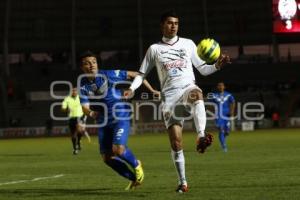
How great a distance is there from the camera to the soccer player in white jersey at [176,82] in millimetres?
10641

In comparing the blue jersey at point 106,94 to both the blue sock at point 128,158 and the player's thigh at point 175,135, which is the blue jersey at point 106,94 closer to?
the blue sock at point 128,158

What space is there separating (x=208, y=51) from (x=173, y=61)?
550mm

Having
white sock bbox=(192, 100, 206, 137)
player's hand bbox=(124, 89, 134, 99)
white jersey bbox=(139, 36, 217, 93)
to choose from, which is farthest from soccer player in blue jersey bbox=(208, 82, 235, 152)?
player's hand bbox=(124, 89, 134, 99)

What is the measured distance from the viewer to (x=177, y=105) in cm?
1075

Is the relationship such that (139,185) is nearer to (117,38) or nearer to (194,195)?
(194,195)

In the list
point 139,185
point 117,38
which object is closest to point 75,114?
point 139,185

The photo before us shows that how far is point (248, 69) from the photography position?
64688 millimetres

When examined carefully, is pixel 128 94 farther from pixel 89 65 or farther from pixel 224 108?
pixel 224 108

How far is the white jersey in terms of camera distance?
10.8m

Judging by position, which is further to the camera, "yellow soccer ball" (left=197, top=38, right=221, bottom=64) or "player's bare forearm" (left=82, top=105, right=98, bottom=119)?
"player's bare forearm" (left=82, top=105, right=98, bottom=119)

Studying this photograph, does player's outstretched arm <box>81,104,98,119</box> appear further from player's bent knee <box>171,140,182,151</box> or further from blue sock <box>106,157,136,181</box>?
player's bent knee <box>171,140,182,151</box>

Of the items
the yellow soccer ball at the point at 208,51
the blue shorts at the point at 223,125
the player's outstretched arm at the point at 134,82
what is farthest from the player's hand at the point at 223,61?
the blue shorts at the point at 223,125

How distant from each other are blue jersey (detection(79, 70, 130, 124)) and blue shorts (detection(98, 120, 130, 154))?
4.0 inches

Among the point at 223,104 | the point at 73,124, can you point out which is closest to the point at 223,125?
the point at 223,104
